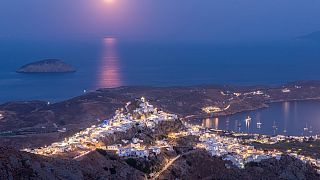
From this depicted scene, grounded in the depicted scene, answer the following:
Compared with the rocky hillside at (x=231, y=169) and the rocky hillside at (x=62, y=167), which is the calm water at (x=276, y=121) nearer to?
the rocky hillside at (x=231, y=169)

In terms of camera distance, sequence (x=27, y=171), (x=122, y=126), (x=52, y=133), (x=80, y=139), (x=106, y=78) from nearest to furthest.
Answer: (x=27, y=171) < (x=80, y=139) < (x=122, y=126) < (x=52, y=133) < (x=106, y=78)

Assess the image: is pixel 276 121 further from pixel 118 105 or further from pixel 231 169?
pixel 231 169

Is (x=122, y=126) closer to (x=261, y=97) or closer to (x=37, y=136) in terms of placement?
(x=37, y=136)

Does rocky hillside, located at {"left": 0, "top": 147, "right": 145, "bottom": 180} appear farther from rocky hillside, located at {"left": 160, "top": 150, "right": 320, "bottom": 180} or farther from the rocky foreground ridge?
rocky hillside, located at {"left": 160, "top": 150, "right": 320, "bottom": 180}

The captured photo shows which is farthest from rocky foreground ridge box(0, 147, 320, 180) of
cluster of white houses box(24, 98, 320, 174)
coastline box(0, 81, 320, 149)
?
coastline box(0, 81, 320, 149)

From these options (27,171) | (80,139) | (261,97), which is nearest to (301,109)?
(261,97)
